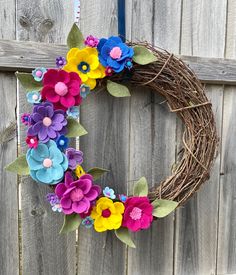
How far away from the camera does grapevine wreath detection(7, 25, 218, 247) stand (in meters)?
0.96

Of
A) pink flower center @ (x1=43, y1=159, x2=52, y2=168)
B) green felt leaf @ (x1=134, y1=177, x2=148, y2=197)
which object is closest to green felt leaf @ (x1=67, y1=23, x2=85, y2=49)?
pink flower center @ (x1=43, y1=159, x2=52, y2=168)

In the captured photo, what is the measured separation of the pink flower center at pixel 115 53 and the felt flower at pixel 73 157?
0.95ft

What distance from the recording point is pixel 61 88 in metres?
0.96

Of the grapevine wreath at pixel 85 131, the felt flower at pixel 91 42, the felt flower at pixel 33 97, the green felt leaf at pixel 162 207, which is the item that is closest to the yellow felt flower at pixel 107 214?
the grapevine wreath at pixel 85 131

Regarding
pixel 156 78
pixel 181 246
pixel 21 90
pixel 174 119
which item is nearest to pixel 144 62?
pixel 156 78

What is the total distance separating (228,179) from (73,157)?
629 millimetres

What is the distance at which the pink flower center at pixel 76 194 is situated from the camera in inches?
38.4

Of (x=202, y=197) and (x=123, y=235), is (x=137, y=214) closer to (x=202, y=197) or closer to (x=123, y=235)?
(x=123, y=235)

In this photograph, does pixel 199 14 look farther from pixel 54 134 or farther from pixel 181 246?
pixel 181 246

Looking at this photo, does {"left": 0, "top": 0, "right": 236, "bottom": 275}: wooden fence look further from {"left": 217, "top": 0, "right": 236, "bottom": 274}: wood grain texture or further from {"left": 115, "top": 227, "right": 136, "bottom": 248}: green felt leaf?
{"left": 115, "top": 227, "right": 136, "bottom": 248}: green felt leaf

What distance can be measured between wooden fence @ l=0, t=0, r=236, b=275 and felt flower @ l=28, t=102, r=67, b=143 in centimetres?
14

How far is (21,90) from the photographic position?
1076 mm

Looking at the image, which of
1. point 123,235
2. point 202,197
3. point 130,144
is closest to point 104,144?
point 130,144

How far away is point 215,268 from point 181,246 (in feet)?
0.59
